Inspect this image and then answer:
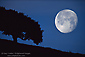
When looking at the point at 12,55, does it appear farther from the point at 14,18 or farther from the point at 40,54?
the point at 14,18

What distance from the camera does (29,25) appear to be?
62.0ft

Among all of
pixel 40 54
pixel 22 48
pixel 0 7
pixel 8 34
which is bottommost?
pixel 40 54

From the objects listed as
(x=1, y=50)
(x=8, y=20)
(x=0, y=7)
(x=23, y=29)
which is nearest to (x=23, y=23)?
(x=23, y=29)

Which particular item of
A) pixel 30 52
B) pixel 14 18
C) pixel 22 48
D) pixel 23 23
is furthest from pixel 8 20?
pixel 30 52

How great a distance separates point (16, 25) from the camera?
700 inches

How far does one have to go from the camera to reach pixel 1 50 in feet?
32.2

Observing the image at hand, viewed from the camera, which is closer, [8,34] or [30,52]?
[30,52]

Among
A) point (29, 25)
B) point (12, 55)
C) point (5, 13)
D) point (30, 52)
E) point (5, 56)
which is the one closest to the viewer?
point (5, 56)

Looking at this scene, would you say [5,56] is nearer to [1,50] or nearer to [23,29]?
[1,50]

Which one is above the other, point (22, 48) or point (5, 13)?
point (5, 13)

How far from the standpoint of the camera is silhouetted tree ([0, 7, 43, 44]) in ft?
57.0

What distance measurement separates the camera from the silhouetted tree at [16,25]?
684 inches

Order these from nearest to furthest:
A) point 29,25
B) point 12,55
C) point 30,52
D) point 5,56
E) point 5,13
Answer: point 5,56 < point 12,55 < point 30,52 < point 5,13 < point 29,25

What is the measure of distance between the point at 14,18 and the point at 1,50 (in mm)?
9143
